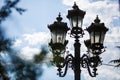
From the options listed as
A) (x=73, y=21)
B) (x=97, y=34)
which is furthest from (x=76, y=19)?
(x=97, y=34)

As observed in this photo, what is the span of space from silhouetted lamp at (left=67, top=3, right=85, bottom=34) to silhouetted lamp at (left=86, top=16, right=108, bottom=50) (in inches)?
9.8

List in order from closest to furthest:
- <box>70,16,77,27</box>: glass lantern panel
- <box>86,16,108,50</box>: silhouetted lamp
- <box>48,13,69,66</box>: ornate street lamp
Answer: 1. <box>48,13,69,66</box>: ornate street lamp
2. <box>86,16,108,50</box>: silhouetted lamp
3. <box>70,16,77,27</box>: glass lantern panel

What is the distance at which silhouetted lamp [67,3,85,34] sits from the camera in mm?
8094

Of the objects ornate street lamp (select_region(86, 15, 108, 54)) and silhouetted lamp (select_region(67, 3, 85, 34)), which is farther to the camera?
silhouetted lamp (select_region(67, 3, 85, 34))

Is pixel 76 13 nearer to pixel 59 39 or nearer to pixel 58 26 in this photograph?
pixel 58 26

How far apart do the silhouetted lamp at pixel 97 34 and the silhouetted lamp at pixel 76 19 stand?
0.82ft

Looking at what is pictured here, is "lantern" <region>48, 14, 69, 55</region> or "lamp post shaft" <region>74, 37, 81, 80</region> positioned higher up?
"lantern" <region>48, 14, 69, 55</region>

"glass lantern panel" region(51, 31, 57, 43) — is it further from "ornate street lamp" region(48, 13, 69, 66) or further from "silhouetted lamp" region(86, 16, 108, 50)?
"silhouetted lamp" region(86, 16, 108, 50)

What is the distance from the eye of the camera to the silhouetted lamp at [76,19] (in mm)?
8094

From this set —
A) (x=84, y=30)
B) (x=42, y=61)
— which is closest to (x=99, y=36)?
(x=84, y=30)

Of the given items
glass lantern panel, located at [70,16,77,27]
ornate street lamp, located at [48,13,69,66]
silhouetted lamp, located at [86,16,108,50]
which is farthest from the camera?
glass lantern panel, located at [70,16,77,27]

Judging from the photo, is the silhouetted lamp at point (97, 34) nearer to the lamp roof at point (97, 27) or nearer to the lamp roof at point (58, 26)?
the lamp roof at point (97, 27)

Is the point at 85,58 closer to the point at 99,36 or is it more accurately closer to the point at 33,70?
the point at 99,36

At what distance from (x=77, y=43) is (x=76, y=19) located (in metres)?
0.54
